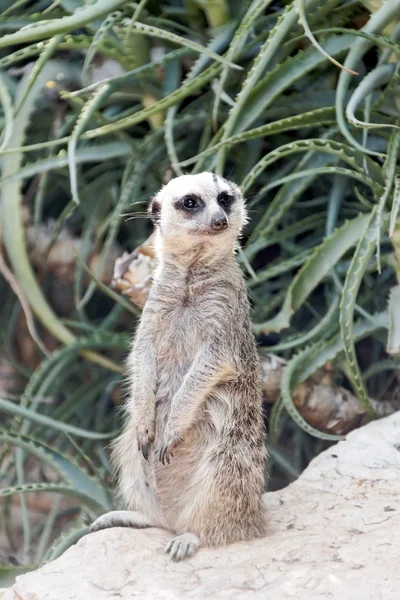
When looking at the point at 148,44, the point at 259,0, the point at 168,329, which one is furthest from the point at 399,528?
the point at 148,44

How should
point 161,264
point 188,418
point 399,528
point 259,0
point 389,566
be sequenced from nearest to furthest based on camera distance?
point 389,566
point 399,528
point 188,418
point 161,264
point 259,0

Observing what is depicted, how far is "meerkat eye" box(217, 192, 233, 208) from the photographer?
1728mm

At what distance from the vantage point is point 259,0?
79.8 inches

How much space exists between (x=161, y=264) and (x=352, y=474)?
1.89 ft

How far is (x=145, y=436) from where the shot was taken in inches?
67.7

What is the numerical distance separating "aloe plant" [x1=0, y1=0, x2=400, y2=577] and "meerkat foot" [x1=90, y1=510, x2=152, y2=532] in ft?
0.75

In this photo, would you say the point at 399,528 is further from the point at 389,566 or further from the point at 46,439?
the point at 46,439

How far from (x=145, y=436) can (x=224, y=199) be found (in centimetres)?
48

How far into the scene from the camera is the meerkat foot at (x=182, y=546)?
1577 mm

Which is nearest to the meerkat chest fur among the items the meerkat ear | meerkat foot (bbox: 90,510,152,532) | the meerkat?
the meerkat

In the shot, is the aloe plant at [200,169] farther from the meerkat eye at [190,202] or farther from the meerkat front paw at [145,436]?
the meerkat front paw at [145,436]

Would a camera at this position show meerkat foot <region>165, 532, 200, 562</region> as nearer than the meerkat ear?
Yes

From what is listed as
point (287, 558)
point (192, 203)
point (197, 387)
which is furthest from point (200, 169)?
point (287, 558)

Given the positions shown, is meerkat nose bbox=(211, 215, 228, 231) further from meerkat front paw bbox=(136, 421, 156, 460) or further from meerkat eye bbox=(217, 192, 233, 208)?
meerkat front paw bbox=(136, 421, 156, 460)
